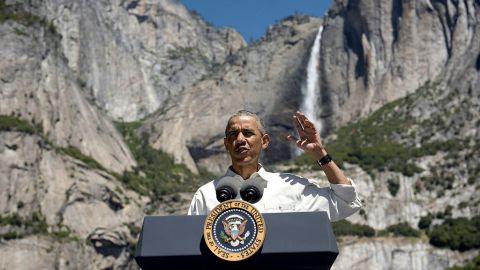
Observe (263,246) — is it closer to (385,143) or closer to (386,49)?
(385,143)

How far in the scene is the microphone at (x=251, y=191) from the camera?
502 cm

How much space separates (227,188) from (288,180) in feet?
1.77

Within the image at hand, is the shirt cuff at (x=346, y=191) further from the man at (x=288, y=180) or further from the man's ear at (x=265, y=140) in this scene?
the man's ear at (x=265, y=140)

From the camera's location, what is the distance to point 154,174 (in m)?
106

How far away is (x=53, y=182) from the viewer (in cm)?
8150

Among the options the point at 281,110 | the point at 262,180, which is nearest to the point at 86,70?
the point at 281,110

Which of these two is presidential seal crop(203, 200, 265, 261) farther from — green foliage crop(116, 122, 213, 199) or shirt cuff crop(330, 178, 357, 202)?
green foliage crop(116, 122, 213, 199)

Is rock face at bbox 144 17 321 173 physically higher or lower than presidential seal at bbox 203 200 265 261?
higher

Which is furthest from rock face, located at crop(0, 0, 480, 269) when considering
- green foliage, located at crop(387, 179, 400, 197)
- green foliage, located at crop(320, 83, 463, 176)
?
green foliage, located at crop(320, 83, 463, 176)

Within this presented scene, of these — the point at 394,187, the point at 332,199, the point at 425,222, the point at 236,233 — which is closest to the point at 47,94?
the point at 394,187

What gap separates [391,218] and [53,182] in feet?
99.6

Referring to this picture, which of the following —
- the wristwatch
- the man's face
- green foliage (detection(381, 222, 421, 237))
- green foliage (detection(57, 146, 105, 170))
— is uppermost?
green foliage (detection(57, 146, 105, 170))

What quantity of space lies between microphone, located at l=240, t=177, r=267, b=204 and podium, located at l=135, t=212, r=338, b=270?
397 millimetres

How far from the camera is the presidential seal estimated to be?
4.47 metres
